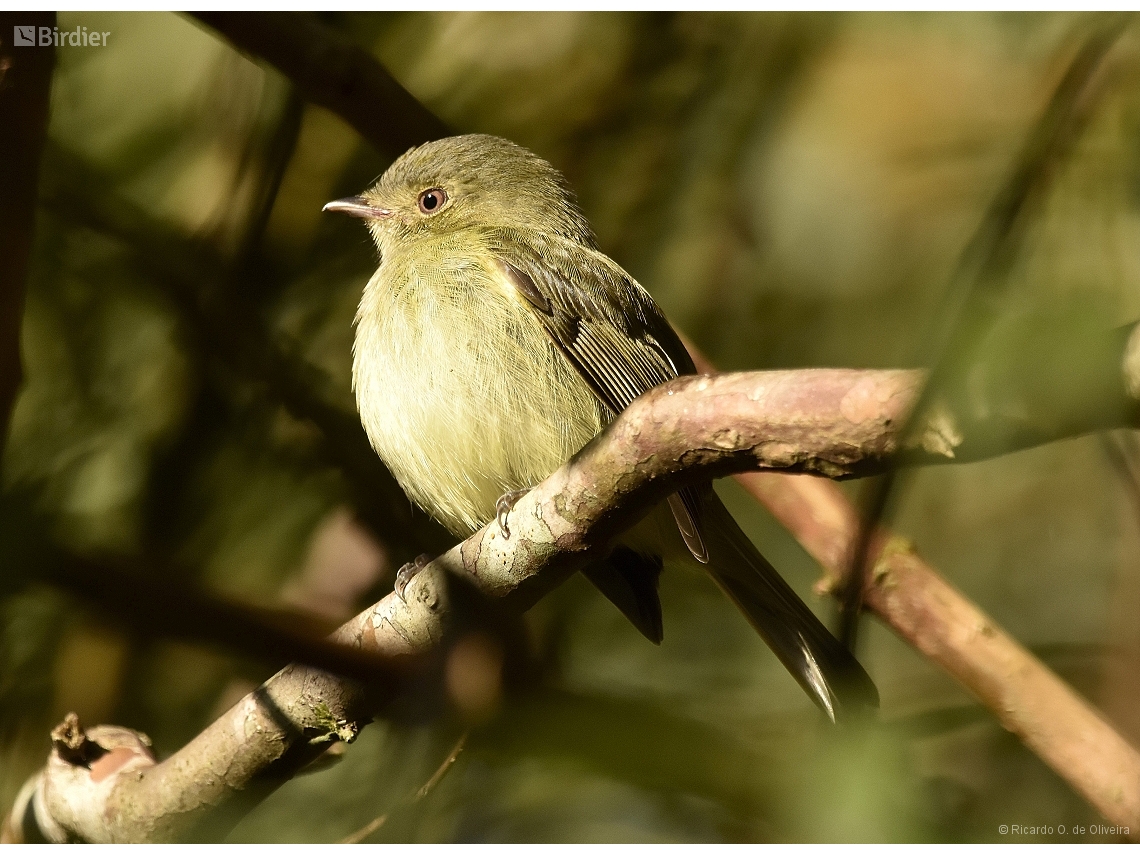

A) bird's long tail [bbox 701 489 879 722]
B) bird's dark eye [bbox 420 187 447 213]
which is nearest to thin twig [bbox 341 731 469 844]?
bird's long tail [bbox 701 489 879 722]

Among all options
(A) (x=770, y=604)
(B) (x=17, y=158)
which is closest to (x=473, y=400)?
(A) (x=770, y=604)

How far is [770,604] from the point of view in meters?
2.83

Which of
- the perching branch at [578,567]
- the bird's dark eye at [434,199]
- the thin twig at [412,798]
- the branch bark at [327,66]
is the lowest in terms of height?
the thin twig at [412,798]

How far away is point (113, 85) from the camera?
139 inches

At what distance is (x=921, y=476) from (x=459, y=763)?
2.39 metres

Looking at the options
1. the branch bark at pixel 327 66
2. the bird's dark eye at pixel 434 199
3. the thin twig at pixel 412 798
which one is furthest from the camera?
the bird's dark eye at pixel 434 199

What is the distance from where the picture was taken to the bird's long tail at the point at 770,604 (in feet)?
8.81

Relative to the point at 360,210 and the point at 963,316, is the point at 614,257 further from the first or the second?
the point at 963,316

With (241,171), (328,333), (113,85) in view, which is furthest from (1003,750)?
(113,85)

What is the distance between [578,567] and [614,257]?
196 centimetres

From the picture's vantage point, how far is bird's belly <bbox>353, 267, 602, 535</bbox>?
271 cm

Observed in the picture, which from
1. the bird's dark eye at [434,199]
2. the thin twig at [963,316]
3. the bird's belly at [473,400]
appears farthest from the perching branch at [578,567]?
the bird's dark eye at [434,199]

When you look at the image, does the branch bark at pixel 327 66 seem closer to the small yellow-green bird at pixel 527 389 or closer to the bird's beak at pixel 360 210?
the bird's beak at pixel 360 210

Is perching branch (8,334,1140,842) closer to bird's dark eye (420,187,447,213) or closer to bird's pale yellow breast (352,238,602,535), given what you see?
bird's pale yellow breast (352,238,602,535)
